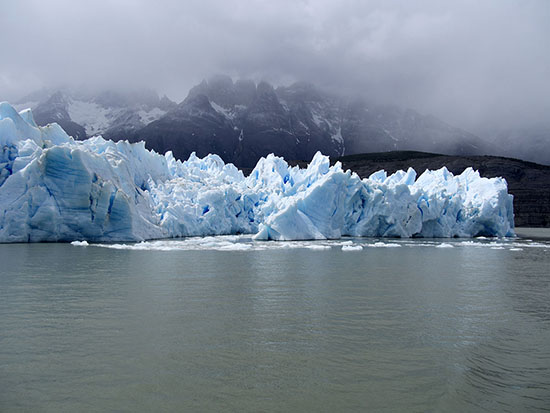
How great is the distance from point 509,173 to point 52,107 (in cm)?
10327

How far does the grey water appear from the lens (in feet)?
12.0

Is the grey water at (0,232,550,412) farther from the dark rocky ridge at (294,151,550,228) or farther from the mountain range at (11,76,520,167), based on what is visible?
the mountain range at (11,76,520,167)

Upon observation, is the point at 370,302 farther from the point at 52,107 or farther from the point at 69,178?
the point at 52,107

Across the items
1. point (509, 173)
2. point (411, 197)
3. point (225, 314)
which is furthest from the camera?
point (509, 173)

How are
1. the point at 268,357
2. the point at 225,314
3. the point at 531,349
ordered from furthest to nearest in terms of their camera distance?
the point at 225,314
the point at 531,349
the point at 268,357

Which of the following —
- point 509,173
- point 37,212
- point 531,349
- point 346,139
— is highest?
point 346,139

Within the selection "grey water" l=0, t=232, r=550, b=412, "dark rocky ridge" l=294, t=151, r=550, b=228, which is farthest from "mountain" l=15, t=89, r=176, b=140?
"grey water" l=0, t=232, r=550, b=412

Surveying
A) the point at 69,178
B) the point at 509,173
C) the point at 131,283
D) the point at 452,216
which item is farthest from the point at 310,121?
the point at 131,283

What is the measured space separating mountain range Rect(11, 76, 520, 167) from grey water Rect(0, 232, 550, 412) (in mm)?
→ 97351

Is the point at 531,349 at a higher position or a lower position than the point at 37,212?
lower

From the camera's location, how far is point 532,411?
3428mm

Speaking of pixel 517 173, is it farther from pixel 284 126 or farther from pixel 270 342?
pixel 284 126

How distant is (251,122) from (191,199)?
100m

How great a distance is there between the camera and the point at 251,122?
12350cm
